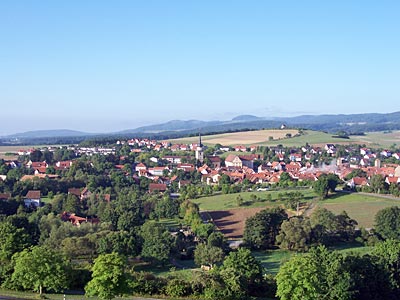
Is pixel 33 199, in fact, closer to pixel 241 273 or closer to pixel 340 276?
pixel 241 273

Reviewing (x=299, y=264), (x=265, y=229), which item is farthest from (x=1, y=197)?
(x=299, y=264)

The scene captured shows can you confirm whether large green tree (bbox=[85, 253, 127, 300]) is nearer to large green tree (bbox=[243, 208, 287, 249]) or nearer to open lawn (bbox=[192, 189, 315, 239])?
large green tree (bbox=[243, 208, 287, 249])

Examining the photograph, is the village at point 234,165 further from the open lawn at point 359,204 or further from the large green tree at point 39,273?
the large green tree at point 39,273

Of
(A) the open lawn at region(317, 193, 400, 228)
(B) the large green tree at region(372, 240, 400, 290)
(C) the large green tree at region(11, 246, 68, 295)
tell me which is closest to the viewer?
(C) the large green tree at region(11, 246, 68, 295)

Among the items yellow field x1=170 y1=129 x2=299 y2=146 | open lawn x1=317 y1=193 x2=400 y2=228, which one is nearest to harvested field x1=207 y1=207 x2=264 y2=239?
open lawn x1=317 y1=193 x2=400 y2=228

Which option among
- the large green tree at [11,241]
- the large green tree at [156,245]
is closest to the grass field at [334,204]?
the large green tree at [156,245]

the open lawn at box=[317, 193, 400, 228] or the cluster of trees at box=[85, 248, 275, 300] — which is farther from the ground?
the cluster of trees at box=[85, 248, 275, 300]

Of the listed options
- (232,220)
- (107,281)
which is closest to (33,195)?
(232,220)

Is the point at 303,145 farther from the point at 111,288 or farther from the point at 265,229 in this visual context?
the point at 111,288
